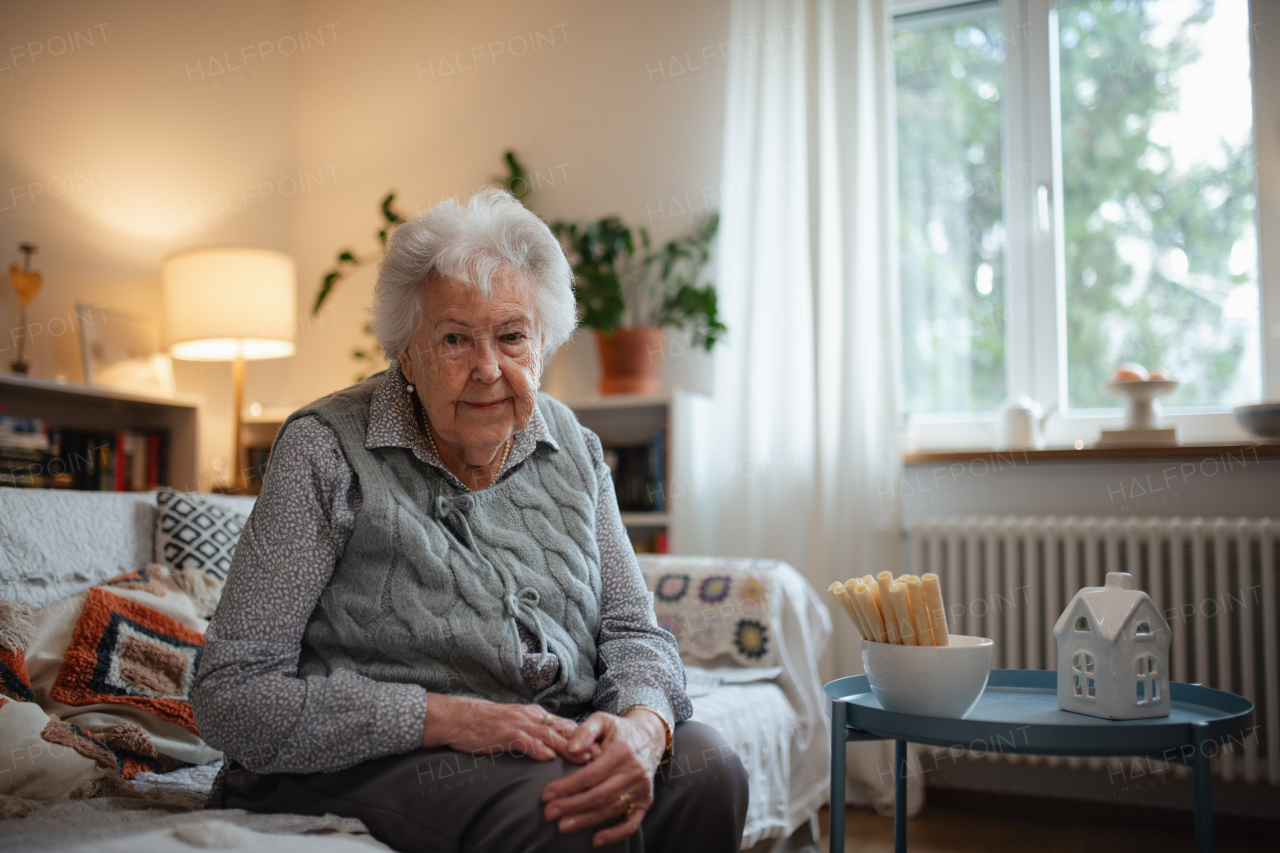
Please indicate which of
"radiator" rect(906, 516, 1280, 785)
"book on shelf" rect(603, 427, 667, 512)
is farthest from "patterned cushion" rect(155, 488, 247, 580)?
"radiator" rect(906, 516, 1280, 785)

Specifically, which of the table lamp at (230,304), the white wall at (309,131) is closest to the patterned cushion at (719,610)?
the white wall at (309,131)

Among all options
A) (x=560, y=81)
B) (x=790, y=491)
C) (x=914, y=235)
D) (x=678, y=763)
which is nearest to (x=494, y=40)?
(x=560, y=81)

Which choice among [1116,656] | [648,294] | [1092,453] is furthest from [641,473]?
[1116,656]

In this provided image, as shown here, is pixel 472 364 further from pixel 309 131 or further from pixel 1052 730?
pixel 309 131

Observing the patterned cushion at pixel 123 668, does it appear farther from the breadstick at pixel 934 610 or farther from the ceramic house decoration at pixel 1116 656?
the ceramic house decoration at pixel 1116 656

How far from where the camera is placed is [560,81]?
9.91 feet

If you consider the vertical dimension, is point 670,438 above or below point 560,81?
below

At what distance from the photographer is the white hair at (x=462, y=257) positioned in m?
1.15

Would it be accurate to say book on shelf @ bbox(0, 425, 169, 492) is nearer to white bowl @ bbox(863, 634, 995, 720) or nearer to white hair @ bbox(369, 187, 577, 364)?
white hair @ bbox(369, 187, 577, 364)

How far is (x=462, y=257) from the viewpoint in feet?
3.75

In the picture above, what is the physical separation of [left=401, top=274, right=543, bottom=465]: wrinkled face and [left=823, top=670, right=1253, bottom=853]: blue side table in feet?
1.83

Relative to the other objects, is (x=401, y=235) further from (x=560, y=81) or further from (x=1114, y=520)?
(x=560, y=81)

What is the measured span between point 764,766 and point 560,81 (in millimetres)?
2319

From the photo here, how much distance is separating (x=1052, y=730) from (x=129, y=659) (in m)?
1.26
